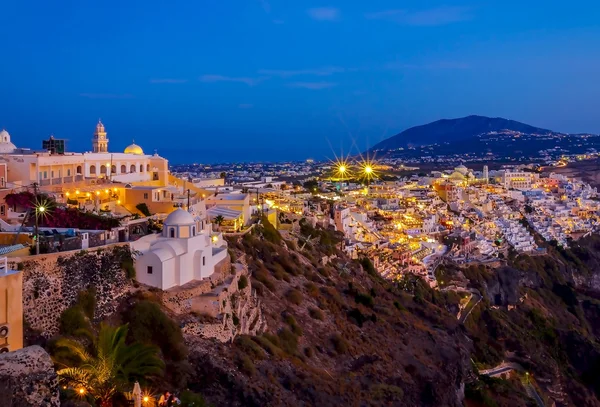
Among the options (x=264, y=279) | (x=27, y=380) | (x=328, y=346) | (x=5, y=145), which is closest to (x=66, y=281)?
(x=27, y=380)

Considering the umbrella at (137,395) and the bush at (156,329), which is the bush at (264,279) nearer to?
the bush at (156,329)

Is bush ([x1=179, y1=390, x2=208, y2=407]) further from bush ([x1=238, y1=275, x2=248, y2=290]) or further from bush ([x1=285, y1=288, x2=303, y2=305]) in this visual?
bush ([x1=285, y1=288, x2=303, y2=305])

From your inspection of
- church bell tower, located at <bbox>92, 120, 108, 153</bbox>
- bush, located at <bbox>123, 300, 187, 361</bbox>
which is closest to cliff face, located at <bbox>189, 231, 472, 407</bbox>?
bush, located at <bbox>123, 300, 187, 361</bbox>

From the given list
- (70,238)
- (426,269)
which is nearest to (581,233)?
(426,269)

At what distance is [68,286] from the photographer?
13641 mm

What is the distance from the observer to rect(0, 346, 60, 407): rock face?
22.3 ft

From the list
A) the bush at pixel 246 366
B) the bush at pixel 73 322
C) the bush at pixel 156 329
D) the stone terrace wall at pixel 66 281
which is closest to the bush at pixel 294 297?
the bush at pixel 246 366

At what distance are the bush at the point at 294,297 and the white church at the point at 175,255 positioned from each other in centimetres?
445

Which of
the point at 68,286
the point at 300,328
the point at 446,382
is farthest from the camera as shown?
the point at 446,382

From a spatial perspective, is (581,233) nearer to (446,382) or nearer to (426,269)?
(426,269)

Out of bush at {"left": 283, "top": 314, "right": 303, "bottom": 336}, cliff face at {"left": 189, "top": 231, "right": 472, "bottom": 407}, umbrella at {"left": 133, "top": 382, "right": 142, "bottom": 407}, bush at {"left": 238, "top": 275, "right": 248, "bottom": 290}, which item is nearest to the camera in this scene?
umbrella at {"left": 133, "top": 382, "right": 142, "bottom": 407}

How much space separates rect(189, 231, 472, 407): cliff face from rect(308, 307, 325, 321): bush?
5 cm

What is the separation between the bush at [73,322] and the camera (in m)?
13.1

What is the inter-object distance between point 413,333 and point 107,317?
49.9 feet
